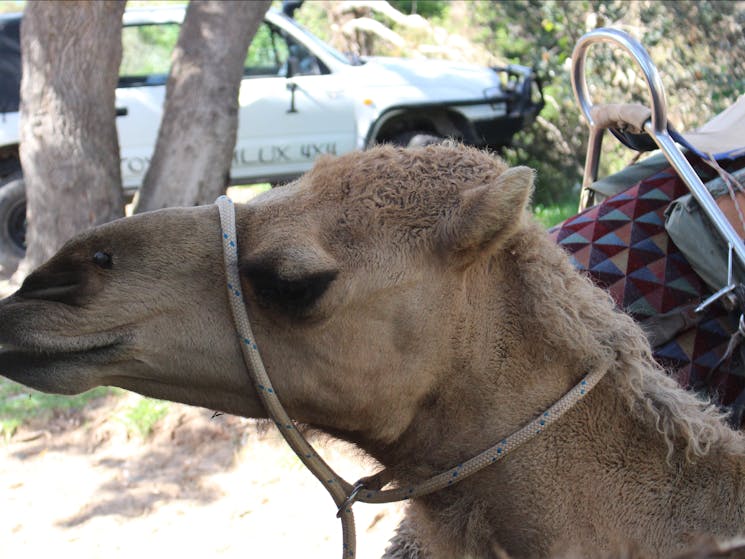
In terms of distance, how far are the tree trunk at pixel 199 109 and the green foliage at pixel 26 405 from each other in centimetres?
132

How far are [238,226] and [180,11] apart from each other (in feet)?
29.2

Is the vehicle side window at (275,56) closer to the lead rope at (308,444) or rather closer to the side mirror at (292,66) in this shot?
the side mirror at (292,66)

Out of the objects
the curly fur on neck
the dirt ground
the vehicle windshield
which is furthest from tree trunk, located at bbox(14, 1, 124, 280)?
the curly fur on neck

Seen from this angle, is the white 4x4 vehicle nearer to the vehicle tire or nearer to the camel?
the vehicle tire

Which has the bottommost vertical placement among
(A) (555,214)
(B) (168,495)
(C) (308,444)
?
(B) (168,495)

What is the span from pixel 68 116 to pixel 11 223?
10.4ft

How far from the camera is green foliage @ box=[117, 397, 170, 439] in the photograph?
547 cm

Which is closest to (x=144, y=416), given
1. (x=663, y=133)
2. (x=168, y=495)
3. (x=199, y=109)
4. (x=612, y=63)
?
(x=168, y=495)

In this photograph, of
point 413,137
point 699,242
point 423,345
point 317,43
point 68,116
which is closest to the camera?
point 423,345

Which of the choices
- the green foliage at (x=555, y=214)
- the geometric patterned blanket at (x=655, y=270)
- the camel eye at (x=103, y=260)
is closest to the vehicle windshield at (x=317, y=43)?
the green foliage at (x=555, y=214)

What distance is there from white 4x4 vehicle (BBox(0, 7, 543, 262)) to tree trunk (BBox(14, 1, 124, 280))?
3523 mm

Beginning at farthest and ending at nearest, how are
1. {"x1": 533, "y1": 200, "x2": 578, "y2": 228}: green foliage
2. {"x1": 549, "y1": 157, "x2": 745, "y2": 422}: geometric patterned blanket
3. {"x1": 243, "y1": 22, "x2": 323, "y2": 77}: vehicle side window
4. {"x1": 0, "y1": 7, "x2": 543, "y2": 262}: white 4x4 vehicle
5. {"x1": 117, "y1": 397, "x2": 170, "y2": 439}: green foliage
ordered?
{"x1": 243, "y1": 22, "x2": 323, "y2": 77}: vehicle side window, {"x1": 0, "y1": 7, "x2": 543, "y2": 262}: white 4x4 vehicle, {"x1": 533, "y1": 200, "x2": 578, "y2": 228}: green foliage, {"x1": 117, "y1": 397, "x2": 170, "y2": 439}: green foliage, {"x1": 549, "y1": 157, "x2": 745, "y2": 422}: geometric patterned blanket

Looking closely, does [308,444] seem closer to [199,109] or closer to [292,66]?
[199,109]

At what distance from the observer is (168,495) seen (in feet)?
16.4
